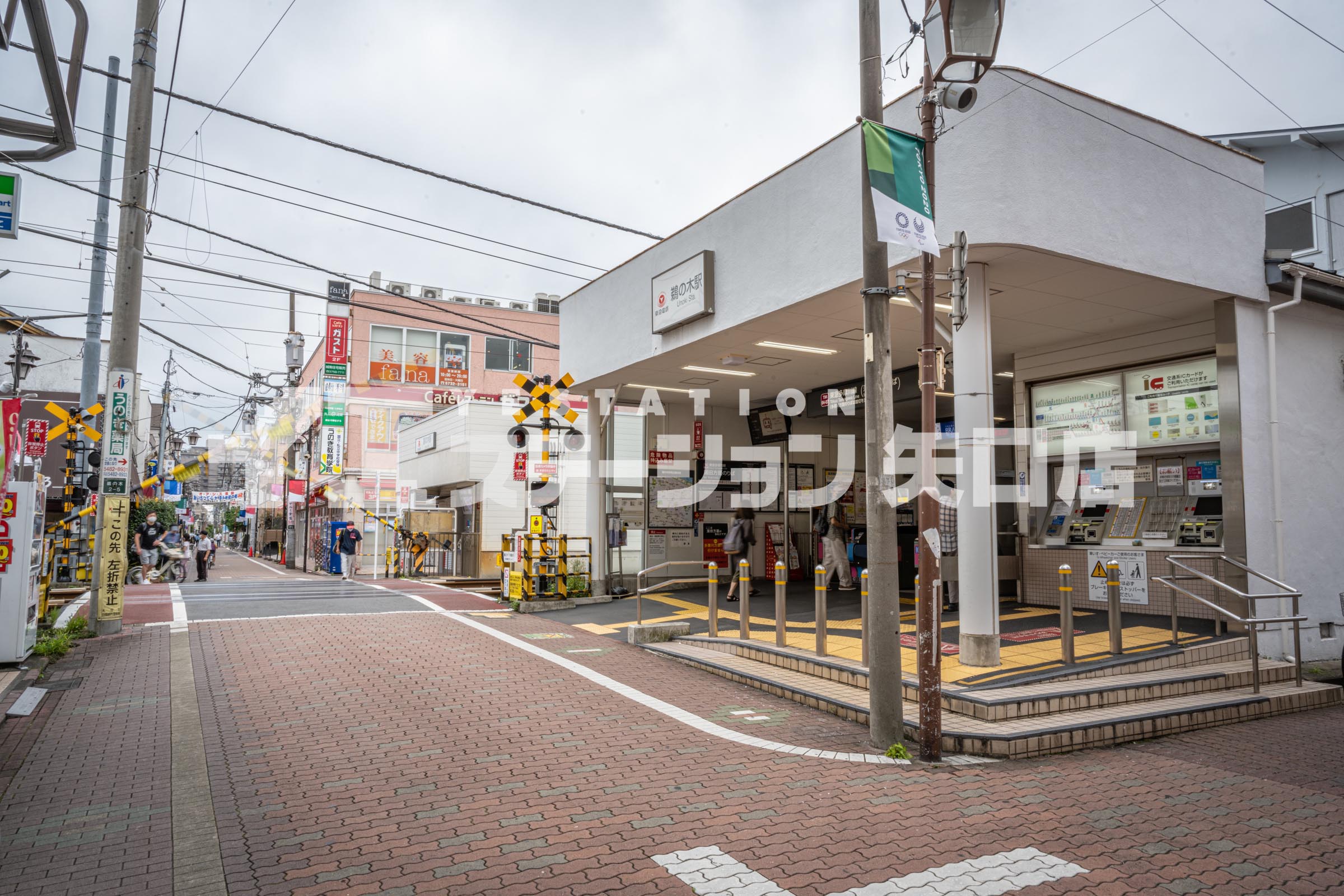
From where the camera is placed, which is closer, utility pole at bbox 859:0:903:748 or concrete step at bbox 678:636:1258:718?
utility pole at bbox 859:0:903:748

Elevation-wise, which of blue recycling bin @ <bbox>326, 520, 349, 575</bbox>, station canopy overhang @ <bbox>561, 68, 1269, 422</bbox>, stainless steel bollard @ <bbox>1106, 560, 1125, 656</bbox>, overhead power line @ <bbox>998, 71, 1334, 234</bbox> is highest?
overhead power line @ <bbox>998, 71, 1334, 234</bbox>

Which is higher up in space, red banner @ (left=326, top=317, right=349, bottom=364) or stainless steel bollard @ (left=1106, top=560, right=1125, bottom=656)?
red banner @ (left=326, top=317, right=349, bottom=364)

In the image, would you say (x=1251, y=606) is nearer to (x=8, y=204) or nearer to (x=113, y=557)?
(x=8, y=204)

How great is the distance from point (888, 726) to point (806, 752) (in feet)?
2.29

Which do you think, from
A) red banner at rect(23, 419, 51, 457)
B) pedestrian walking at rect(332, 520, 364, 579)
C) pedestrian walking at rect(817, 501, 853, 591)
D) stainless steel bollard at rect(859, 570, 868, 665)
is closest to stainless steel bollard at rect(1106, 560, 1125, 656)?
stainless steel bollard at rect(859, 570, 868, 665)

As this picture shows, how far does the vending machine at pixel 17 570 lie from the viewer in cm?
861

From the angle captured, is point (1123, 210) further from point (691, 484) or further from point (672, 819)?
point (691, 484)

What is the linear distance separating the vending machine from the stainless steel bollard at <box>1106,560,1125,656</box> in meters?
11.6

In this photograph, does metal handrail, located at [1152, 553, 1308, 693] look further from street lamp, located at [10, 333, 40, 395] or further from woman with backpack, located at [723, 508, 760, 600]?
street lamp, located at [10, 333, 40, 395]

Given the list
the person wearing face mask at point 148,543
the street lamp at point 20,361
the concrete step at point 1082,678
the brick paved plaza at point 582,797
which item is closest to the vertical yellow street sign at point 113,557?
the brick paved plaza at point 582,797

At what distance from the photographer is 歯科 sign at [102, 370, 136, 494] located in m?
11.3

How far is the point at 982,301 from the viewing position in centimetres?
835

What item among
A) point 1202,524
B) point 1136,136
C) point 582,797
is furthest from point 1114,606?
point 582,797

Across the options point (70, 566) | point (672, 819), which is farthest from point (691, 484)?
point (70, 566)
